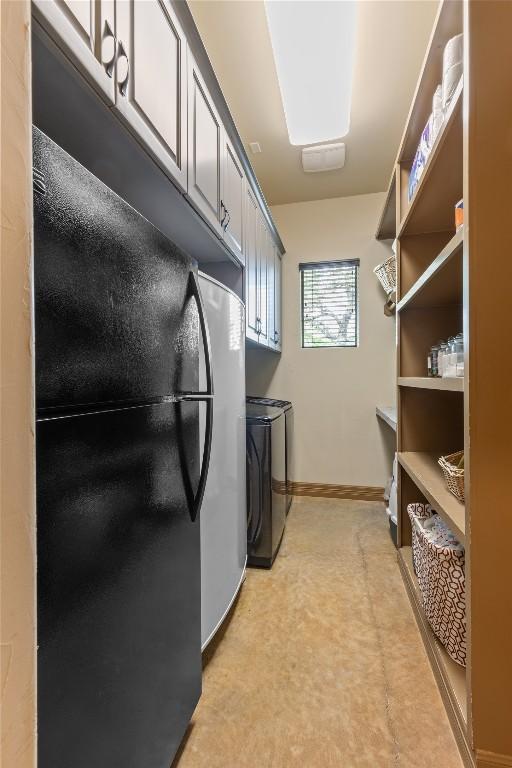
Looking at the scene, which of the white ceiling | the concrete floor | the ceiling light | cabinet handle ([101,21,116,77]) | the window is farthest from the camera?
the window

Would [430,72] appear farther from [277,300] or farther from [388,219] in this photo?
[277,300]

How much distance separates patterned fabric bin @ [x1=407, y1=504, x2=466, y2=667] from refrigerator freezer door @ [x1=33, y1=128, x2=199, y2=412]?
1.07 meters

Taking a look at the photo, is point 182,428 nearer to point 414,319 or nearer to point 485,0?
point 485,0

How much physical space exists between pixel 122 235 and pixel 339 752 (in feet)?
4.72

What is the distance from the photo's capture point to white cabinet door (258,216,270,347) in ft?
7.79

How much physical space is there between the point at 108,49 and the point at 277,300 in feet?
7.64

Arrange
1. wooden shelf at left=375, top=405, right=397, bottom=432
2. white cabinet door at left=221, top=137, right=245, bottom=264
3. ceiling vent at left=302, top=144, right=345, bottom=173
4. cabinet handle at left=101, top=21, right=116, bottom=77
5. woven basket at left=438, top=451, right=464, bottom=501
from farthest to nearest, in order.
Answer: ceiling vent at left=302, top=144, right=345, bottom=173
wooden shelf at left=375, top=405, right=397, bottom=432
white cabinet door at left=221, top=137, right=245, bottom=264
woven basket at left=438, top=451, right=464, bottom=501
cabinet handle at left=101, top=21, right=116, bottom=77

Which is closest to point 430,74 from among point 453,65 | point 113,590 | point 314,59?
point 453,65

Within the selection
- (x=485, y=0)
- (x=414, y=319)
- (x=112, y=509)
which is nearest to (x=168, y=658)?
(x=112, y=509)

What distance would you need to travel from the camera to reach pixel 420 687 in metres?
1.19

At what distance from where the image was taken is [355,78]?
1.86 metres

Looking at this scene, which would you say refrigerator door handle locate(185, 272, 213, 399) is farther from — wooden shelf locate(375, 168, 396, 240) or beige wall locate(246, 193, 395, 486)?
beige wall locate(246, 193, 395, 486)

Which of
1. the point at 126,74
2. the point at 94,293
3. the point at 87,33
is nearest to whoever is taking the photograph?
the point at 94,293

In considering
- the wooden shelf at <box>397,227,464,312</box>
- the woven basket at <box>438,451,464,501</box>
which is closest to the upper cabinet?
the wooden shelf at <box>397,227,464,312</box>
